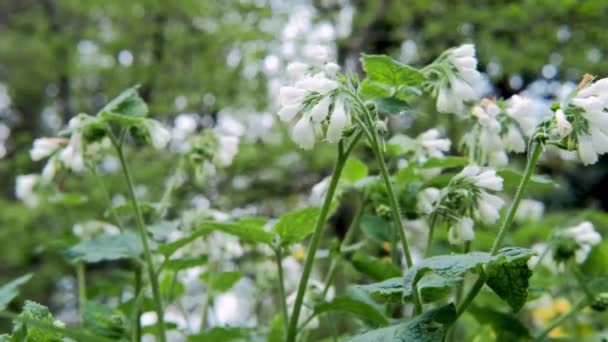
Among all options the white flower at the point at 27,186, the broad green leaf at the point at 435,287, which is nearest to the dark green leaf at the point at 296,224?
the broad green leaf at the point at 435,287

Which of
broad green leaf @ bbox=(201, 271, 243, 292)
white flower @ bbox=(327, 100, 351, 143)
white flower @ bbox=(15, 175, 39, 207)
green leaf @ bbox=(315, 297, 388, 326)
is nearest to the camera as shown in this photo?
white flower @ bbox=(327, 100, 351, 143)

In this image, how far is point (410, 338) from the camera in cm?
89

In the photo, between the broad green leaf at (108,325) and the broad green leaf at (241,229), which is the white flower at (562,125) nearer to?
the broad green leaf at (241,229)

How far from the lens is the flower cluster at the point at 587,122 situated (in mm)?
979

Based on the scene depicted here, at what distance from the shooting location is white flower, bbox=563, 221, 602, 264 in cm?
151

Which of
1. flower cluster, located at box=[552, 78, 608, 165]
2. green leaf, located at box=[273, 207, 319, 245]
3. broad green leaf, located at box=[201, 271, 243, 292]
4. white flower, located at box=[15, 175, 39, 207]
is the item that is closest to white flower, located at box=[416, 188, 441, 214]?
green leaf, located at box=[273, 207, 319, 245]

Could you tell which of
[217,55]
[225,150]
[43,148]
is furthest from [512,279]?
[217,55]

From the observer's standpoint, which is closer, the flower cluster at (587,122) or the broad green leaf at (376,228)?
the flower cluster at (587,122)

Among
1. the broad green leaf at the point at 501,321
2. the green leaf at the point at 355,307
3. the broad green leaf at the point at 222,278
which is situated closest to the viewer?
the green leaf at the point at 355,307

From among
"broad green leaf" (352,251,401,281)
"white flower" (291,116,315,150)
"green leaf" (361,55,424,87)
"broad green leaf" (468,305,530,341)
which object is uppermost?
"green leaf" (361,55,424,87)

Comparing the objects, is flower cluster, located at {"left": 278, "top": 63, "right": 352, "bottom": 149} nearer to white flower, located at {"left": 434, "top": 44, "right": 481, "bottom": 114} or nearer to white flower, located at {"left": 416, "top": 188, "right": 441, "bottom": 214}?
white flower, located at {"left": 434, "top": 44, "right": 481, "bottom": 114}

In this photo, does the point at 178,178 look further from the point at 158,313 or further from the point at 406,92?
the point at 406,92

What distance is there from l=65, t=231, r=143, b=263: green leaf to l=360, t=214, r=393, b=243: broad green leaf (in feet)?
1.69

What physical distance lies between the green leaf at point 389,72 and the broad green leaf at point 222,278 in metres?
0.90
